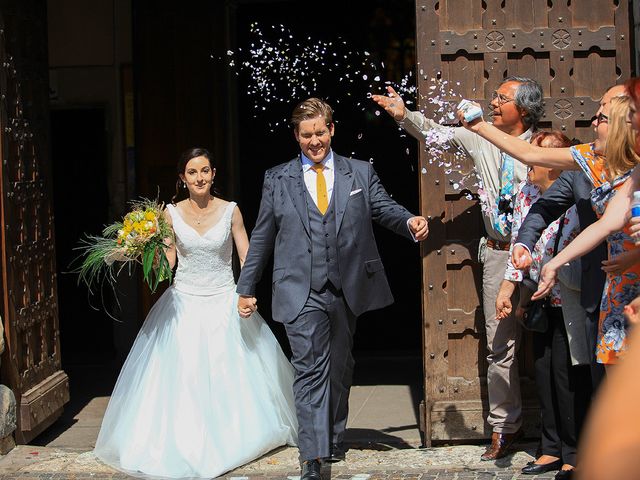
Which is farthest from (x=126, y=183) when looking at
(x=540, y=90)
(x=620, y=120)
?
(x=620, y=120)

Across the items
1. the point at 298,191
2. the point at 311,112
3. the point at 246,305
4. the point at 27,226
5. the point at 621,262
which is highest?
the point at 311,112

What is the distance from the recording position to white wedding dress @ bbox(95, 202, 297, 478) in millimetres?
5695

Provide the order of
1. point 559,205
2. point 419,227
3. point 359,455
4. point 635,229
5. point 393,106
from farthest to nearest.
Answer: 1. point 359,455
2. point 393,106
3. point 419,227
4. point 559,205
5. point 635,229

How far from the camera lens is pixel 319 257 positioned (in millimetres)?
5348

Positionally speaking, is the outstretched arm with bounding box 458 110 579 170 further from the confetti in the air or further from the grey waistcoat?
the confetti in the air

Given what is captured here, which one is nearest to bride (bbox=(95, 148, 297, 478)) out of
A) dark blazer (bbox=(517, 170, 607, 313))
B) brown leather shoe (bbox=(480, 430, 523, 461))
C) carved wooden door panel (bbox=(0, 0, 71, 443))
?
carved wooden door panel (bbox=(0, 0, 71, 443))

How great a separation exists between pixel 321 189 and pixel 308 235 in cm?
27

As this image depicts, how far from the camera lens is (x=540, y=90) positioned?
5.46 metres

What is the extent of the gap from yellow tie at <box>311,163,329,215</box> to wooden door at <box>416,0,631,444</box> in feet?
2.11

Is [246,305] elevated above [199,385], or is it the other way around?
[246,305]

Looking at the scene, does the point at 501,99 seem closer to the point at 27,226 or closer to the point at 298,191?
the point at 298,191

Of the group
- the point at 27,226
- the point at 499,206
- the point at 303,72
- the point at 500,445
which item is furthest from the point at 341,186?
the point at 303,72

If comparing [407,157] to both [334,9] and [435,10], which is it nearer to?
[334,9]

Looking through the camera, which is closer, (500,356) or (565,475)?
(565,475)
